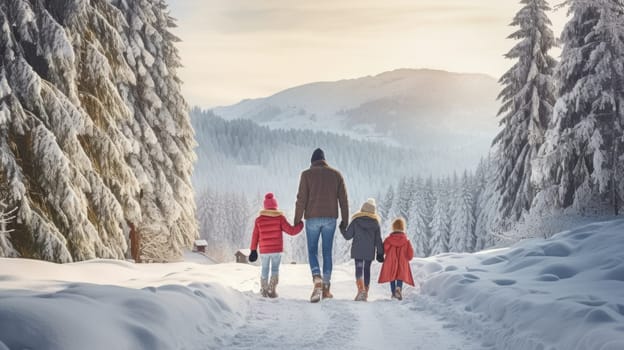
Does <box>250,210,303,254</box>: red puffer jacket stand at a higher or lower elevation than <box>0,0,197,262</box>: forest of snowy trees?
lower

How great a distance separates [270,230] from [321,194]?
113 centimetres

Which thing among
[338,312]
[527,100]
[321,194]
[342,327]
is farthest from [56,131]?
[527,100]

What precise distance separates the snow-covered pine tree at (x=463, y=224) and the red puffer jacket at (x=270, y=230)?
152ft

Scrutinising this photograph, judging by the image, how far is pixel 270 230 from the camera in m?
9.13

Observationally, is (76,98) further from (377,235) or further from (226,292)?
(377,235)

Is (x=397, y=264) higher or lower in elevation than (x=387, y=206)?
higher

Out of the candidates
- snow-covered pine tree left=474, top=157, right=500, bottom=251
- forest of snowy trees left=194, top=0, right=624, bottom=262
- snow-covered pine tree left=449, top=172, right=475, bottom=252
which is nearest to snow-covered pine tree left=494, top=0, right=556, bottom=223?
forest of snowy trees left=194, top=0, right=624, bottom=262

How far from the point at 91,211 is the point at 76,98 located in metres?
2.70

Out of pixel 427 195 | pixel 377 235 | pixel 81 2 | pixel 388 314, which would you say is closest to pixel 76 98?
pixel 81 2

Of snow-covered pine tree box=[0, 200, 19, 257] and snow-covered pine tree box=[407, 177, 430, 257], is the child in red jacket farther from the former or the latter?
snow-covered pine tree box=[407, 177, 430, 257]

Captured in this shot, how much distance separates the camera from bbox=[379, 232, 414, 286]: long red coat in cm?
955

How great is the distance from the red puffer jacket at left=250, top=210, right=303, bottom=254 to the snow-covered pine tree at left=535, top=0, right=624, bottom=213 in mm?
11088

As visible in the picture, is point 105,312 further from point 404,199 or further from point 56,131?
point 404,199

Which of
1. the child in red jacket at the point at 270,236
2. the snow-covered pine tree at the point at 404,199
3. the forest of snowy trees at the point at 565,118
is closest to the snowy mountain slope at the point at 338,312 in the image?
the child in red jacket at the point at 270,236
